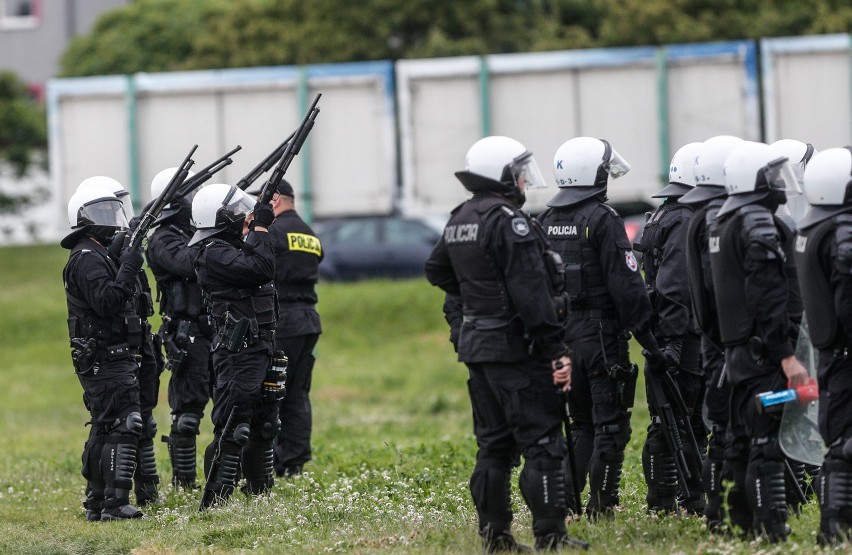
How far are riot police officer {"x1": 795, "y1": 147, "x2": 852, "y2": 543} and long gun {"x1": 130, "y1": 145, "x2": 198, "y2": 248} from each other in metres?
4.74

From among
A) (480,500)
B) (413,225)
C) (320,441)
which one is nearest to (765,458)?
(480,500)

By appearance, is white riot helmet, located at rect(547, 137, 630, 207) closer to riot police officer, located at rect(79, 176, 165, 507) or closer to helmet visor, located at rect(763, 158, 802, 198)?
helmet visor, located at rect(763, 158, 802, 198)

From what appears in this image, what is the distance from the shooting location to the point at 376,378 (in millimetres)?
20125

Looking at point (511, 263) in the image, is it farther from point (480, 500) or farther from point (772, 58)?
point (772, 58)

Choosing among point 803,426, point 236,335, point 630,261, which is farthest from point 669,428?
point 236,335

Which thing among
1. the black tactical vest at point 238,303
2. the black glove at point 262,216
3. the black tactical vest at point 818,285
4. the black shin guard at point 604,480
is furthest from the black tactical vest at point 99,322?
the black tactical vest at point 818,285

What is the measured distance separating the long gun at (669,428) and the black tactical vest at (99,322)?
12.3 feet

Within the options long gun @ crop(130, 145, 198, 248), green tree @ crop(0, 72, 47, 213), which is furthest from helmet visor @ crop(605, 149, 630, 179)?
green tree @ crop(0, 72, 47, 213)

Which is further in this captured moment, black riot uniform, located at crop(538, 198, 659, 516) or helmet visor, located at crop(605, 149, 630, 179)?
helmet visor, located at crop(605, 149, 630, 179)

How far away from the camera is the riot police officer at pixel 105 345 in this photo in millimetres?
10148

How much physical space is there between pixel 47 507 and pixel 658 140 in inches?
481

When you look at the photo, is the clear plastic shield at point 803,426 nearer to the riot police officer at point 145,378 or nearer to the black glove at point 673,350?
the black glove at point 673,350

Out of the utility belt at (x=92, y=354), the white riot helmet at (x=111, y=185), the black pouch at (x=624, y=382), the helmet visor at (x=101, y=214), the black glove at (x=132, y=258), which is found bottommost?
the black pouch at (x=624, y=382)

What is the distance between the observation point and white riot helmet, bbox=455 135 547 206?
8.18 metres
